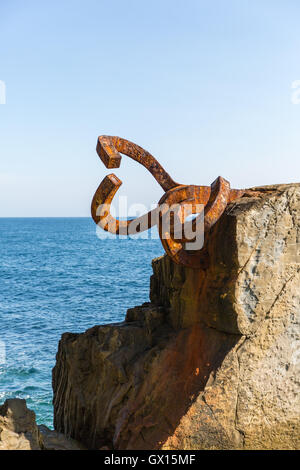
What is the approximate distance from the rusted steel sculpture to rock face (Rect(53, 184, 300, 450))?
0.16 metres

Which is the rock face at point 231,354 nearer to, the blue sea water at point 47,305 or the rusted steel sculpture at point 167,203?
the rusted steel sculpture at point 167,203

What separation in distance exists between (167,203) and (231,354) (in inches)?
56.4

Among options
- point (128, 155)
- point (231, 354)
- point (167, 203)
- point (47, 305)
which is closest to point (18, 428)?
point (231, 354)

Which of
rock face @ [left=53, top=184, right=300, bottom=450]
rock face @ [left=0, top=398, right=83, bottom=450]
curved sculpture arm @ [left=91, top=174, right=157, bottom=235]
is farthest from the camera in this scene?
curved sculpture arm @ [left=91, top=174, right=157, bottom=235]

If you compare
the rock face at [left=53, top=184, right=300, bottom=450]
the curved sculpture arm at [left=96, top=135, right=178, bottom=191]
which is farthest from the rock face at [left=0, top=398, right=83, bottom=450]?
the curved sculpture arm at [left=96, top=135, right=178, bottom=191]

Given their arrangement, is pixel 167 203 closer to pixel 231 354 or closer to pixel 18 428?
pixel 231 354

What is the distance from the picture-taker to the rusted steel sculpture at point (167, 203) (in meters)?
4.05

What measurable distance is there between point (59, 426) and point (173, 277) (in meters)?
2.42

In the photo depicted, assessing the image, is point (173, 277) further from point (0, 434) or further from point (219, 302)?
point (0, 434)

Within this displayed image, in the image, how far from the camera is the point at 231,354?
403cm

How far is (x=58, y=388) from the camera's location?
553 cm

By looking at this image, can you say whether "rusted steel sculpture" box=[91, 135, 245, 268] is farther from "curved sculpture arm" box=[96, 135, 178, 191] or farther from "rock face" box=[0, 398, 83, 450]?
"rock face" box=[0, 398, 83, 450]

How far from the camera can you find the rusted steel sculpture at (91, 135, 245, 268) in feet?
13.3
